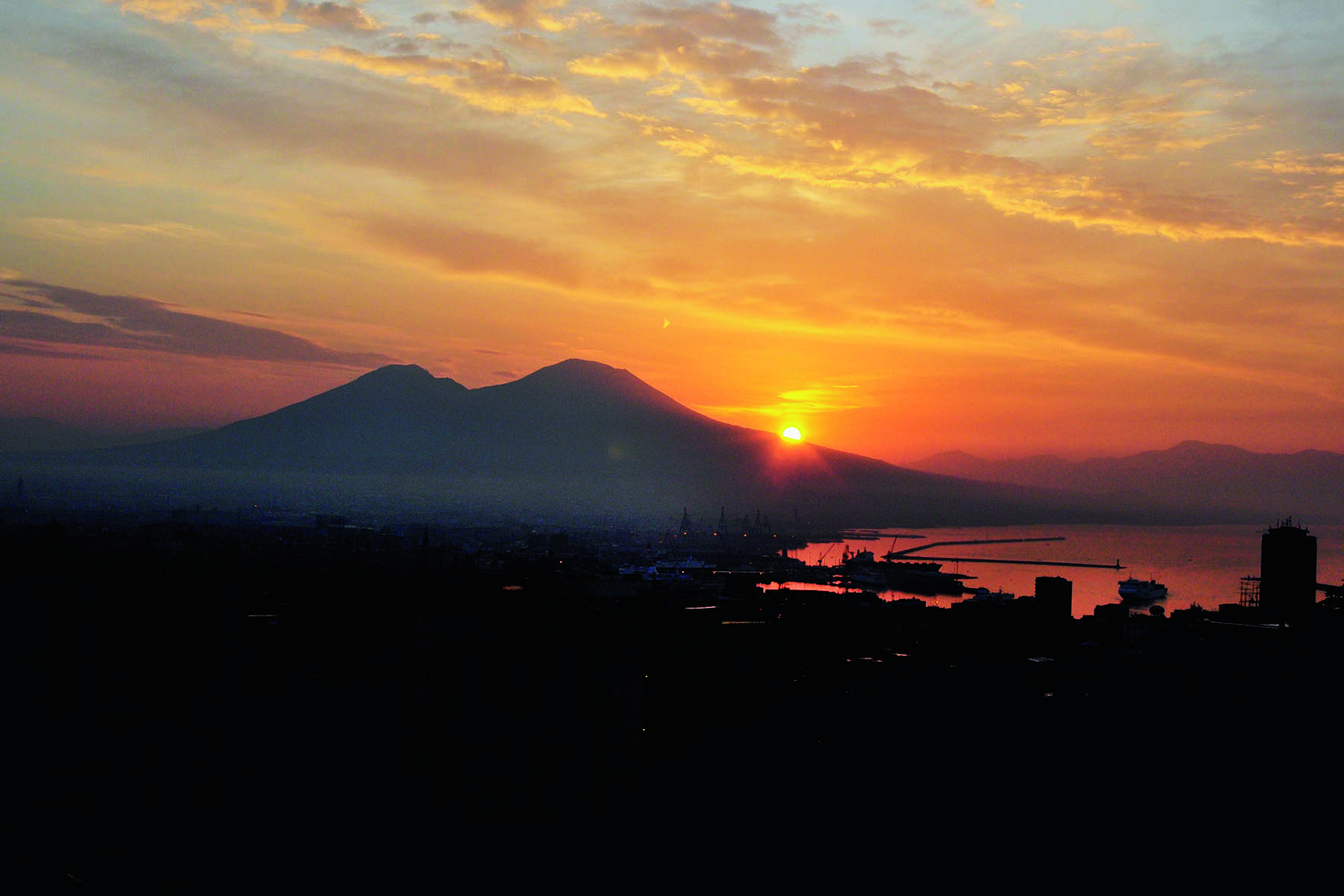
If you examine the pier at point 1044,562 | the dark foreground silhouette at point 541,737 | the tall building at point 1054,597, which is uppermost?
the dark foreground silhouette at point 541,737

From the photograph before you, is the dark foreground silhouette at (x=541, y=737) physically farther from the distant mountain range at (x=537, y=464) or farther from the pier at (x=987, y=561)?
the distant mountain range at (x=537, y=464)

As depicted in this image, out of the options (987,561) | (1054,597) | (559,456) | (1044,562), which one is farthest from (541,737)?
(559,456)

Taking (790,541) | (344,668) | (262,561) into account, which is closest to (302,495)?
(790,541)

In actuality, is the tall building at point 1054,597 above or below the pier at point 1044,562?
above

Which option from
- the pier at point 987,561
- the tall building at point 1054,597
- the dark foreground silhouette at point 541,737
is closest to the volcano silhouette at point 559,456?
the pier at point 987,561

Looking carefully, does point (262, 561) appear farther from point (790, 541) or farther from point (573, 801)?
point (790, 541)

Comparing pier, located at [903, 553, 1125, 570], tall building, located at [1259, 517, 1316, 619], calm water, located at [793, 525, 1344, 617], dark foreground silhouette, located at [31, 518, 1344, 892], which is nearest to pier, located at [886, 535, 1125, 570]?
pier, located at [903, 553, 1125, 570]

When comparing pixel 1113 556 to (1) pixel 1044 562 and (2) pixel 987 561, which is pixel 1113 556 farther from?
(2) pixel 987 561
